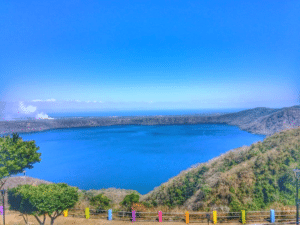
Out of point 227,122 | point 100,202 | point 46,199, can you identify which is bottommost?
point 100,202

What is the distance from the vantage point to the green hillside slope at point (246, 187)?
9.45m

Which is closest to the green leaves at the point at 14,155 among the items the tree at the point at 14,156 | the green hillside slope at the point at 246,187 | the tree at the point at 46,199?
the tree at the point at 14,156

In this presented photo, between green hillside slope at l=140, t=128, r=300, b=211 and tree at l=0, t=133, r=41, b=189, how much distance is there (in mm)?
7512

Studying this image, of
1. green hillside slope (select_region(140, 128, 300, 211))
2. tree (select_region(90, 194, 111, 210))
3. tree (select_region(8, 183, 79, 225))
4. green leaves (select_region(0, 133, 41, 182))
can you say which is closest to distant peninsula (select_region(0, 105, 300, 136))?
green hillside slope (select_region(140, 128, 300, 211))

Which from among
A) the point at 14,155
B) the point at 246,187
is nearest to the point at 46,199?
the point at 14,155

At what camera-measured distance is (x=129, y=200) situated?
10383 mm

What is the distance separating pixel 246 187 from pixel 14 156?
12.0 m

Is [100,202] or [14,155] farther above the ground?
[14,155]

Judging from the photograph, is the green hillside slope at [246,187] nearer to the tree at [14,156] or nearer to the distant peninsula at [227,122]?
the tree at [14,156]

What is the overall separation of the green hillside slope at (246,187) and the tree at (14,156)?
7512 mm

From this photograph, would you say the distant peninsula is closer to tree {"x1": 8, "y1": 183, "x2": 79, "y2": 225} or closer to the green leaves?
tree {"x1": 8, "y1": 183, "x2": 79, "y2": 225}

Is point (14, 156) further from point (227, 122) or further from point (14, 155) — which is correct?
point (227, 122)

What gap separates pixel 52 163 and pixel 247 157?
30.0m

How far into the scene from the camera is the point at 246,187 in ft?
32.7
